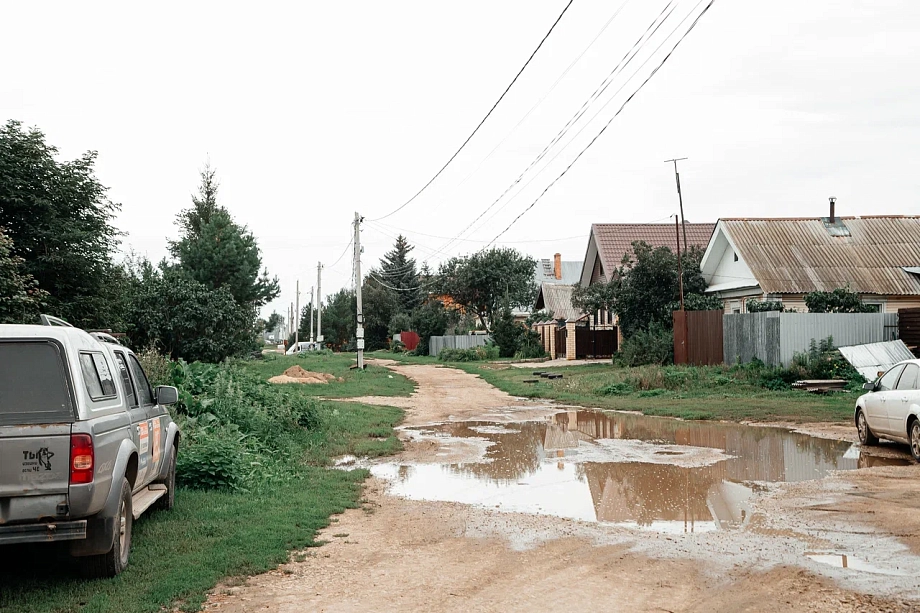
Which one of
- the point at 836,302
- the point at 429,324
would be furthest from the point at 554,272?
the point at 836,302

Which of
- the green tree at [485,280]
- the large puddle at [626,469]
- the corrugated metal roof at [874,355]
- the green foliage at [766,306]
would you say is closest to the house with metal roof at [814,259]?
the green foliage at [766,306]

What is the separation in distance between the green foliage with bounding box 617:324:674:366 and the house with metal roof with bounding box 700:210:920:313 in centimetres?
307

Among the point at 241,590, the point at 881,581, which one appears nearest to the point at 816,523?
the point at 881,581

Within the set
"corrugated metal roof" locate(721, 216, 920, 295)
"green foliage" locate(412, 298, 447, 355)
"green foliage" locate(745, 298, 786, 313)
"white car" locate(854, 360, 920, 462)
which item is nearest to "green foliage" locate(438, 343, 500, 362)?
"green foliage" locate(412, 298, 447, 355)

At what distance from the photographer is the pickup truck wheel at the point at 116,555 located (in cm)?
610

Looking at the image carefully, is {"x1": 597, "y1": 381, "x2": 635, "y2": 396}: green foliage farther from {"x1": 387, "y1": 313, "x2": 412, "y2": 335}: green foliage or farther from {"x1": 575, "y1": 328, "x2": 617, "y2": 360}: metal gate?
{"x1": 387, "y1": 313, "x2": 412, "y2": 335}: green foliage

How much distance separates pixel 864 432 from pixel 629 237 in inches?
1148

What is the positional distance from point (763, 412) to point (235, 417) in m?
10.8

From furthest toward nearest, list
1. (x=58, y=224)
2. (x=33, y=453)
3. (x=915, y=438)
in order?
(x=58, y=224)
(x=915, y=438)
(x=33, y=453)

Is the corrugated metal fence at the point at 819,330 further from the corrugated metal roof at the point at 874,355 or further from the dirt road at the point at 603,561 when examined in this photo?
the dirt road at the point at 603,561

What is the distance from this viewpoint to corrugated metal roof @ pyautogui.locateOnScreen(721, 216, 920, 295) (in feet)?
87.6

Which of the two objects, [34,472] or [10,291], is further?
[10,291]

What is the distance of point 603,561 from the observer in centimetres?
667

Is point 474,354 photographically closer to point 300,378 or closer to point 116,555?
point 300,378
